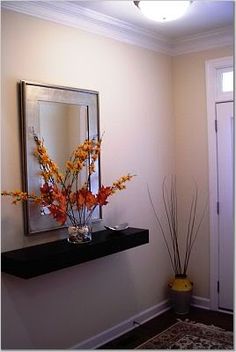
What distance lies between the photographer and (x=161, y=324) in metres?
3.36

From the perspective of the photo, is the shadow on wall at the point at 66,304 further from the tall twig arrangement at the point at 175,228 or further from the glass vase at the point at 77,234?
the tall twig arrangement at the point at 175,228

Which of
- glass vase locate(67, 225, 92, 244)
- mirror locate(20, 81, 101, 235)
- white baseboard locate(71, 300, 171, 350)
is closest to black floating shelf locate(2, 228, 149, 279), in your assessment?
glass vase locate(67, 225, 92, 244)

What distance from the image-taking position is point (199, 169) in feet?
12.1

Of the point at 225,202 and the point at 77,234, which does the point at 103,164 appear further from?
the point at 225,202

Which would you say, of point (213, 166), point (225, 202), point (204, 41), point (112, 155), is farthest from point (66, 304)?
point (204, 41)

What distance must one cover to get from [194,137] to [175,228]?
36.7 inches

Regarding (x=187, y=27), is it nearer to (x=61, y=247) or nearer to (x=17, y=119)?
(x=17, y=119)

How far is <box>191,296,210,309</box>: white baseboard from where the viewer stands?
367 cm

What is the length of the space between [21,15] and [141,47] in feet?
4.24

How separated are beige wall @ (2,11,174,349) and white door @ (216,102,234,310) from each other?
51 centimetres

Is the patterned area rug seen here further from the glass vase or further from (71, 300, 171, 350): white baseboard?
the glass vase

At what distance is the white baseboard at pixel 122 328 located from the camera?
2.89 meters

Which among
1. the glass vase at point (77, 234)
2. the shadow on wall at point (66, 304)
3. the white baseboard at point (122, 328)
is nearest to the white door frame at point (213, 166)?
the white baseboard at point (122, 328)

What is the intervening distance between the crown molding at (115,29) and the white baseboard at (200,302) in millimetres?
2398
